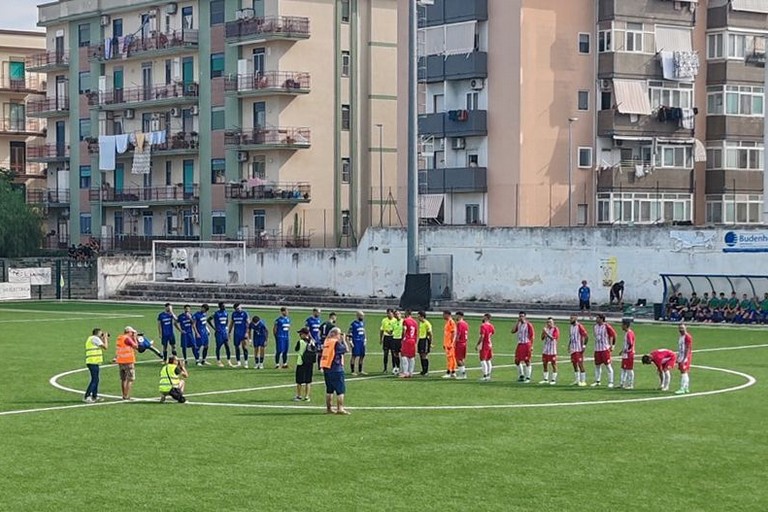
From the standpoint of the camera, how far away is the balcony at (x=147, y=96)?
9494 centimetres

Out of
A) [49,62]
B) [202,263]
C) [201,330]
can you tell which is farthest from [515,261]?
[49,62]

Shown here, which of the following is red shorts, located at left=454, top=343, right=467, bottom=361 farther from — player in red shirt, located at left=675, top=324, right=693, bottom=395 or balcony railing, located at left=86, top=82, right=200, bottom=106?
balcony railing, located at left=86, top=82, right=200, bottom=106

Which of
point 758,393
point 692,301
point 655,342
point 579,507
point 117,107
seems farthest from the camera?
point 117,107

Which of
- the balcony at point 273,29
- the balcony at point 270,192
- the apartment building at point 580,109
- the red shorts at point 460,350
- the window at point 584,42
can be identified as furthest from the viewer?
the balcony at point 270,192

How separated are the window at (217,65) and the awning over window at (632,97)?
29708 millimetres

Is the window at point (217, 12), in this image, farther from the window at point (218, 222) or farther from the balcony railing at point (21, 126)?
the balcony railing at point (21, 126)

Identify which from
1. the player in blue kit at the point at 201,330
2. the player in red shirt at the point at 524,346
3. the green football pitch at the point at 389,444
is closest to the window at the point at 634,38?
the green football pitch at the point at 389,444

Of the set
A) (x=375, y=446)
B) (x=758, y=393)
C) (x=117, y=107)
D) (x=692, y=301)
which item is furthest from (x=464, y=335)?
(x=117, y=107)

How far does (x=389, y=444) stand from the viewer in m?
26.6

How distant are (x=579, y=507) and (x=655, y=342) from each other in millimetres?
29232

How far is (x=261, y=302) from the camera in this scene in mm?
76750

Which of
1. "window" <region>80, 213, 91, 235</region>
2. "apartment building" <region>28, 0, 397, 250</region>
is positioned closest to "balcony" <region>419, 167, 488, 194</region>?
"apartment building" <region>28, 0, 397, 250</region>

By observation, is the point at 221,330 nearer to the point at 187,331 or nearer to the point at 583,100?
the point at 187,331

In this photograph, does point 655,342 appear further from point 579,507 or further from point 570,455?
point 579,507
